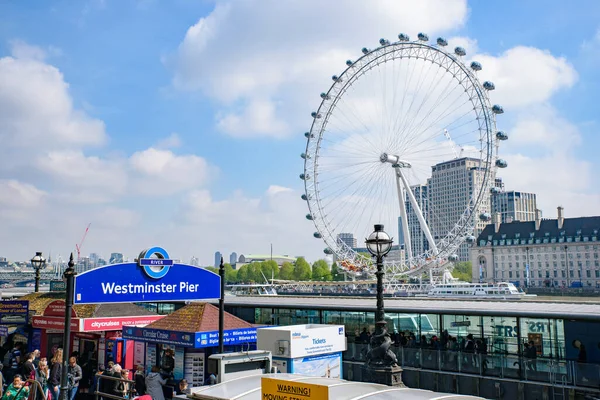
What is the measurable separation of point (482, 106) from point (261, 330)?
3598cm

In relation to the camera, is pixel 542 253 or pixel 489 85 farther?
pixel 542 253

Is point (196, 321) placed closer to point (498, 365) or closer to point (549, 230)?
point (498, 365)

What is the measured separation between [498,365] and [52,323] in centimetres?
1572

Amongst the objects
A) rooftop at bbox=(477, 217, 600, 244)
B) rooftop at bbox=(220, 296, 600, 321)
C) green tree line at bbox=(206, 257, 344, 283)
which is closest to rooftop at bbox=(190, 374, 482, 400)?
rooftop at bbox=(220, 296, 600, 321)

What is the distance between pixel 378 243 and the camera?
14031 millimetres

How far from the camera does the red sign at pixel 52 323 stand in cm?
2025

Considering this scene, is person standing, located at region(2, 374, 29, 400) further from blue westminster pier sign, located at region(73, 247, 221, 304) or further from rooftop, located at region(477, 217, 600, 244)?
rooftop, located at region(477, 217, 600, 244)

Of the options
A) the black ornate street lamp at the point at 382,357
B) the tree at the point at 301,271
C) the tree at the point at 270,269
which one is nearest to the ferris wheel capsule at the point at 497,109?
the black ornate street lamp at the point at 382,357

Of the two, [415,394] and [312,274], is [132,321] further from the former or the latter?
[312,274]

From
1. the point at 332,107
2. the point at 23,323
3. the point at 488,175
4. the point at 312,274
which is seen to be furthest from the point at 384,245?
the point at 312,274

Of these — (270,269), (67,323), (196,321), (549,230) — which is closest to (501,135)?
(196,321)

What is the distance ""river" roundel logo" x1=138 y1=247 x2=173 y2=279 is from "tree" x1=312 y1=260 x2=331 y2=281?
478 ft

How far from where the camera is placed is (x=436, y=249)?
54.2 m

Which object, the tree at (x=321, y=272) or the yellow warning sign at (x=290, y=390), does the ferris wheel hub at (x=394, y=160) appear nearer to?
the yellow warning sign at (x=290, y=390)
